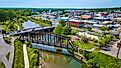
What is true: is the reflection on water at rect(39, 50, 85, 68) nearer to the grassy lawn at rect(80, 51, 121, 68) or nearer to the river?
the river

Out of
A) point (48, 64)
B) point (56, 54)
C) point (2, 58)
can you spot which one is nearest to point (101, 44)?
point (56, 54)

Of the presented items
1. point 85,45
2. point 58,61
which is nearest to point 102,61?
point 58,61

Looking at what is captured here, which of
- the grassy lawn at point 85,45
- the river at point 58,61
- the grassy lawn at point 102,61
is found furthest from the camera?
the grassy lawn at point 85,45

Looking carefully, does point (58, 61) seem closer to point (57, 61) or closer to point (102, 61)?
point (57, 61)

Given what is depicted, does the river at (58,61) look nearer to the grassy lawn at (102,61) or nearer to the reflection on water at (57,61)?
the reflection on water at (57,61)

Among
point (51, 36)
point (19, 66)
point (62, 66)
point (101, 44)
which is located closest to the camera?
point (19, 66)

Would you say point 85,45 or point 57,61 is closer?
point 57,61

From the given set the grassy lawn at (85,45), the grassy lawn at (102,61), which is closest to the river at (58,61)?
the grassy lawn at (102,61)

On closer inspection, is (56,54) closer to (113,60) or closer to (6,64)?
(113,60)

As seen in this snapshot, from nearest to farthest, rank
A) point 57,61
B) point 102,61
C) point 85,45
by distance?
1. point 102,61
2. point 57,61
3. point 85,45
